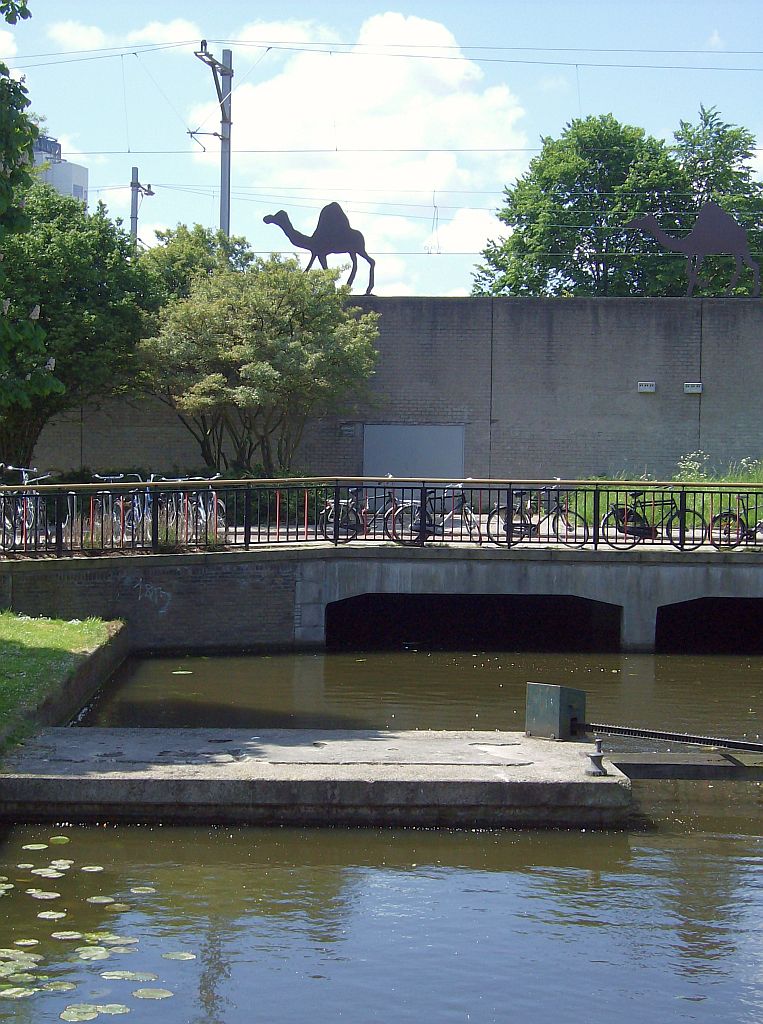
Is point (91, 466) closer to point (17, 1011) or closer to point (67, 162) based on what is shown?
point (17, 1011)

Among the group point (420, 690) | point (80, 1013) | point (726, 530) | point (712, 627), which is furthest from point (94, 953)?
point (712, 627)

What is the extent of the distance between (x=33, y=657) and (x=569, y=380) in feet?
58.1

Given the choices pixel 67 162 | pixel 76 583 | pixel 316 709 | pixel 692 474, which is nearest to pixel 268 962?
pixel 316 709

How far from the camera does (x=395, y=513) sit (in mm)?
17688

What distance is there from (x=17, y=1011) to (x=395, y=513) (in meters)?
12.3

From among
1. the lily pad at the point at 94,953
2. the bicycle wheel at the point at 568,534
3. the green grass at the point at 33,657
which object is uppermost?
the bicycle wheel at the point at 568,534

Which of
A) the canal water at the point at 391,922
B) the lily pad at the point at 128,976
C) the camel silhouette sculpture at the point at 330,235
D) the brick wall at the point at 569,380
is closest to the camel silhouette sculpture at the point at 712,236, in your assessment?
the brick wall at the point at 569,380

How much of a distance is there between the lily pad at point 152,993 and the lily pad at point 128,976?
117mm

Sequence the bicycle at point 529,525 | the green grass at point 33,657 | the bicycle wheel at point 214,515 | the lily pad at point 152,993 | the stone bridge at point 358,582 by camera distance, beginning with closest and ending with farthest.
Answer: the lily pad at point 152,993 → the green grass at point 33,657 → the stone bridge at point 358,582 → the bicycle wheel at point 214,515 → the bicycle at point 529,525

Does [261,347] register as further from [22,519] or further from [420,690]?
[420,690]

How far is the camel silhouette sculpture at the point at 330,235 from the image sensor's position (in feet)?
90.1

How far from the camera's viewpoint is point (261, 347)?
24.0 meters

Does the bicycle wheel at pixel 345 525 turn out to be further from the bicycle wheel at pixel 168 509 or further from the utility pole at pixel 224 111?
the utility pole at pixel 224 111

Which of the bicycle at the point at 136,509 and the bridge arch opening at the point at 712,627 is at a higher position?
the bicycle at the point at 136,509
